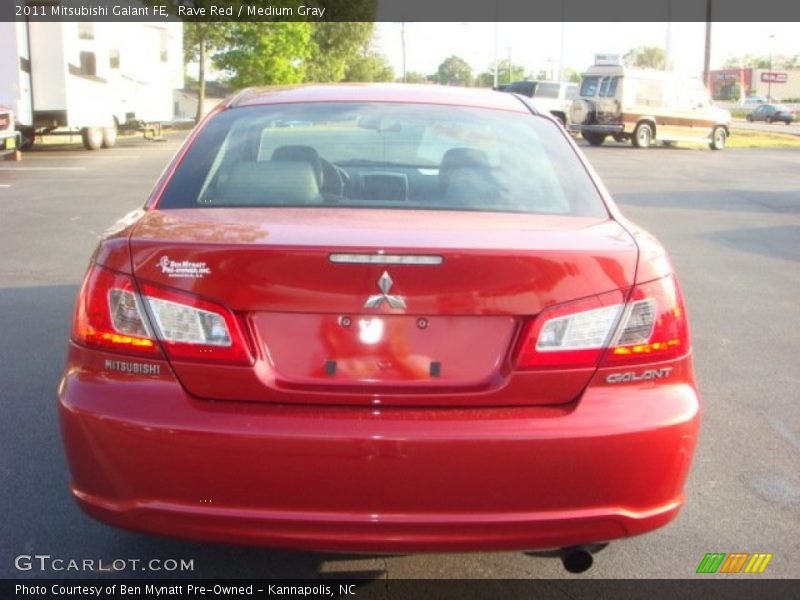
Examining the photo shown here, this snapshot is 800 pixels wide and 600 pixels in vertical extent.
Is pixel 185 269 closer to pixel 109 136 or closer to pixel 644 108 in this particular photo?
pixel 109 136

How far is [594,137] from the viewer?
33.1 meters

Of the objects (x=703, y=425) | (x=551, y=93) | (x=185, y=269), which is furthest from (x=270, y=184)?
(x=551, y=93)

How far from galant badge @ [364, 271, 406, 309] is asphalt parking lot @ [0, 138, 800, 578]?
1.13 m

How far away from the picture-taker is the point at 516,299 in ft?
8.96

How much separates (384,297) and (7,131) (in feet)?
60.6

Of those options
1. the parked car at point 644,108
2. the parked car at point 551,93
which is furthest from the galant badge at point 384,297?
the parked car at point 551,93

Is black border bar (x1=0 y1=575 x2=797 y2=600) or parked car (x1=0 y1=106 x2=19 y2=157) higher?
Answer: parked car (x1=0 y1=106 x2=19 y2=157)

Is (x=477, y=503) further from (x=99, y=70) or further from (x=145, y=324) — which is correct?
(x=99, y=70)

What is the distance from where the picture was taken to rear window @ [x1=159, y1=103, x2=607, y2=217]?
11.1ft

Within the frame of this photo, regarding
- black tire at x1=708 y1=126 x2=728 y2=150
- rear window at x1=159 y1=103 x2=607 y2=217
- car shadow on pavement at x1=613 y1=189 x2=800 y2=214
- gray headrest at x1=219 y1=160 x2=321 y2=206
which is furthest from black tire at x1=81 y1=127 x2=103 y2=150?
gray headrest at x1=219 y1=160 x2=321 y2=206

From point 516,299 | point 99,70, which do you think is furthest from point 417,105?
point 99,70

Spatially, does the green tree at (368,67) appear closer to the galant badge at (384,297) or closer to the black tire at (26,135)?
the black tire at (26,135)

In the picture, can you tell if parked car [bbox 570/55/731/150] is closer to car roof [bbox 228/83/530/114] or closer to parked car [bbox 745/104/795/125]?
car roof [bbox 228/83/530/114]

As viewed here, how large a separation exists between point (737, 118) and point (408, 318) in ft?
269
